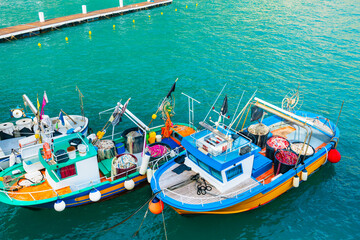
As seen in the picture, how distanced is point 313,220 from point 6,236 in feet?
63.9

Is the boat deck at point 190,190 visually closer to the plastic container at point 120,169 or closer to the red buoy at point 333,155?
the plastic container at point 120,169

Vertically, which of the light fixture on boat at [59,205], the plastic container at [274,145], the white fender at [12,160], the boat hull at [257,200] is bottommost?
the boat hull at [257,200]

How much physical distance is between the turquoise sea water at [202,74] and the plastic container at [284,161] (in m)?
2.51

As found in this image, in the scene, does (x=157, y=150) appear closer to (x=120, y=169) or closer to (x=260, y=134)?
(x=120, y=169)

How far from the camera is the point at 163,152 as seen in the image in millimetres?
22562

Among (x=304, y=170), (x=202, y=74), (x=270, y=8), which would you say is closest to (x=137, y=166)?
(x=304, y=170)

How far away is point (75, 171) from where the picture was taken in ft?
64.8

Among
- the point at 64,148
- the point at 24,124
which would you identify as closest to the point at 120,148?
the point at 64,148


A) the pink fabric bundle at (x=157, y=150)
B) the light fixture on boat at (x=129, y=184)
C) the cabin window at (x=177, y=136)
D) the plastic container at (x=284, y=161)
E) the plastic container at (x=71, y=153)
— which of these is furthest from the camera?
the cabin window at (x=177, y=136)

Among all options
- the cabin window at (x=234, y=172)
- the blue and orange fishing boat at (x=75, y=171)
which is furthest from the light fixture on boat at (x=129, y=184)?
the cabin window at (x=234, y=172)

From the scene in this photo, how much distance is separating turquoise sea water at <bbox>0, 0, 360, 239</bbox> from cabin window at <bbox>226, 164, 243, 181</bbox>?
3.00 meters

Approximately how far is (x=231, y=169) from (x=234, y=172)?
47 centimetres

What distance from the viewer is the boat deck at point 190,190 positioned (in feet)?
61.4

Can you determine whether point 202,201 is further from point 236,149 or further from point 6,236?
point 6,236
